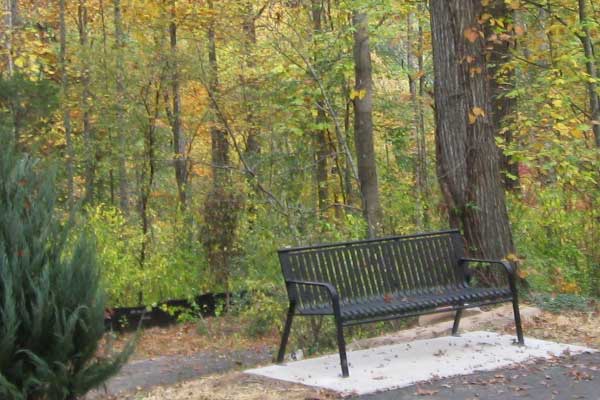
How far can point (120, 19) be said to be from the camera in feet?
71.6

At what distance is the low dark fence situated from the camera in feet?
48.1

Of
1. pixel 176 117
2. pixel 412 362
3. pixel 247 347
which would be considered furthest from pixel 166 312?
pixel 412 362

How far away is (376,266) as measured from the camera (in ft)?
26.3

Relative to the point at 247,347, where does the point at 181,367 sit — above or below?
below

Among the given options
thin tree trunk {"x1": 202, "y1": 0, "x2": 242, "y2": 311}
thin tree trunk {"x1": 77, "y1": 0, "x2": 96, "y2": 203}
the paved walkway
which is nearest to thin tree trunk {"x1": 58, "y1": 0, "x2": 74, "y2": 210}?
thin tree trunk {"x1": 77, "y1": 0, "x2": 96, "y2": 203}

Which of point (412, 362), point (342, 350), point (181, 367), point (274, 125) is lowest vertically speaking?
point (181, 367)

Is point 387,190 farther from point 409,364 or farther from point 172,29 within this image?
point 409,364

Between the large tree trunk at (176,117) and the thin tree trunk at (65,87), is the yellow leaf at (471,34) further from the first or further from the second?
the thin tree trunk at (65,87)

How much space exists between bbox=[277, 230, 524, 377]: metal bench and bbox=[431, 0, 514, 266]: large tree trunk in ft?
7.30

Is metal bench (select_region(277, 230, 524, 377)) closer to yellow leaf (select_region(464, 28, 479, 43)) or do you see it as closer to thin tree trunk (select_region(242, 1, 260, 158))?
yellow leaf (select_region(464, 28, 479, 43))

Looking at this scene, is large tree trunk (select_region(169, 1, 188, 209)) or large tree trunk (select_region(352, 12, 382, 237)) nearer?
large tree trunk (select_region(352, 12, 382, 237))

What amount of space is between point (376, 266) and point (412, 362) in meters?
1.03

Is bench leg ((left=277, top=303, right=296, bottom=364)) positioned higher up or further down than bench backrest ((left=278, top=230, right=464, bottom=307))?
further down

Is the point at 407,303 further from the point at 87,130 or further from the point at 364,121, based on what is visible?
the point at 87,130
